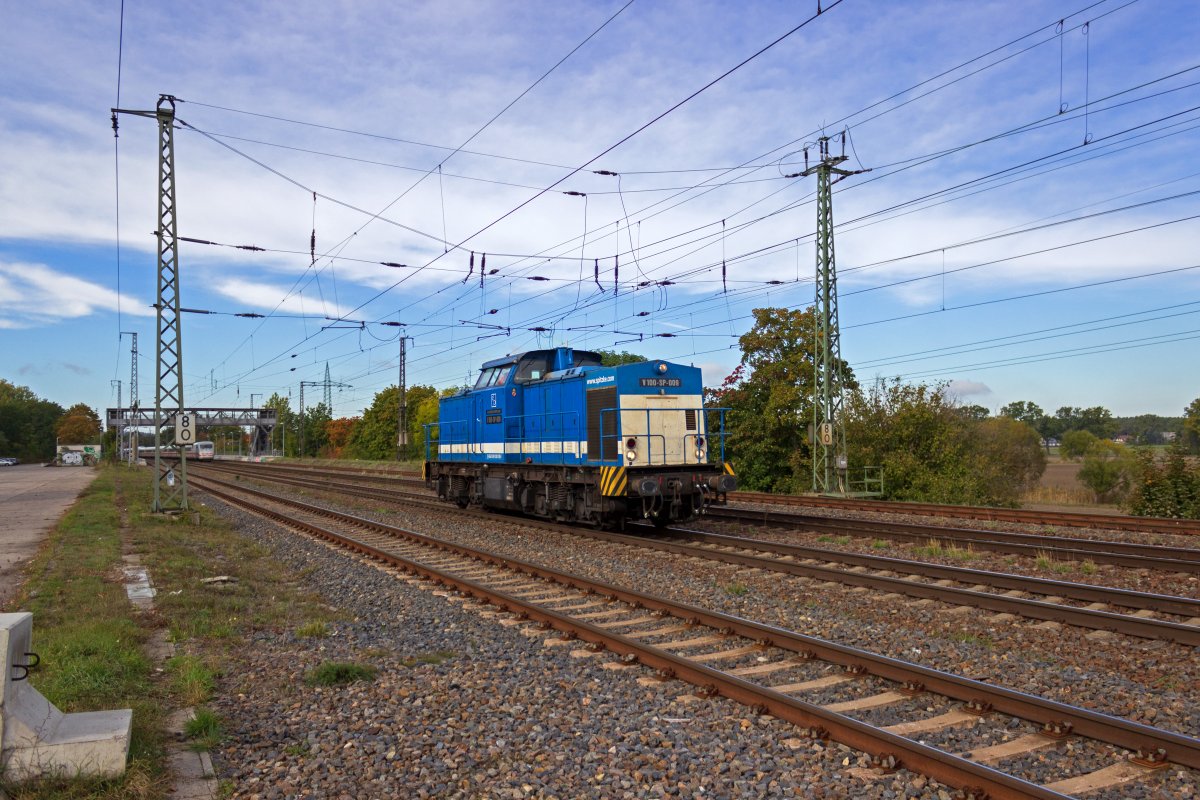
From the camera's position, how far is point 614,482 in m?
14.6

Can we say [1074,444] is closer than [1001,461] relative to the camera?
No

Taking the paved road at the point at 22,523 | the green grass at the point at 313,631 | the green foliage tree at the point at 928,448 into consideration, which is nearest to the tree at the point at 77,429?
the paved road at the point at 22,523

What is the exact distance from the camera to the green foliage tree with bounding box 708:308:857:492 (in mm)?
28094

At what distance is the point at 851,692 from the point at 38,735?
17.4 ft

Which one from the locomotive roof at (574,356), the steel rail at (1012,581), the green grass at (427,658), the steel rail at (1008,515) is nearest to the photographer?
the green grass at (427,658)

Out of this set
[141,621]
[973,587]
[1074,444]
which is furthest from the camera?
[1074,444]

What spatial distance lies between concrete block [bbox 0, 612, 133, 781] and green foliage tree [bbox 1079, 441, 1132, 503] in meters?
32.1

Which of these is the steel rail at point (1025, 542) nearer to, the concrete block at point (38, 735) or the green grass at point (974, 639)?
the green grass at point (974, 639)

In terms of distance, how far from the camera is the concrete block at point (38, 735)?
4.06 meters

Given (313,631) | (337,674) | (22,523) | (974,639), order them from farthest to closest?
(22,523)
(313,631)
(974,639)
(337,674)

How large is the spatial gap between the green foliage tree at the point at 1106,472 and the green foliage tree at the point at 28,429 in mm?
127635

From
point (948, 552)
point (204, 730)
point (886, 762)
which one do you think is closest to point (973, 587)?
point (948, 552)

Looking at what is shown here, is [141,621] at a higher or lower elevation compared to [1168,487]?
lower

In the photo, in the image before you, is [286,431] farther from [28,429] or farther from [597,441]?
[597,441]
